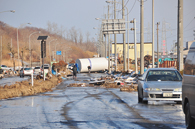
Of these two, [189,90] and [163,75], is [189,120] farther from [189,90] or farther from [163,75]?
[163,75]

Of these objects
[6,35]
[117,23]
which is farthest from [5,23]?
[117,23]

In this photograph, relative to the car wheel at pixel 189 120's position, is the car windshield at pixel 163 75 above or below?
above

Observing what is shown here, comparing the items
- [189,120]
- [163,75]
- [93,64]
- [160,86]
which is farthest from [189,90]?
[93,64]

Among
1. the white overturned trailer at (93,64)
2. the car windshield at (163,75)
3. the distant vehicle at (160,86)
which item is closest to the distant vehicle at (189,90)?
the distant vehicle at (160,86)

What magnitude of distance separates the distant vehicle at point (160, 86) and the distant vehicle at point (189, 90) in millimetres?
5532

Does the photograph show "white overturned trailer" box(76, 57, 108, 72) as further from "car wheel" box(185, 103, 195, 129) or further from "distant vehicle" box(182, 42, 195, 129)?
"car wheel" box(185, 103, 195, 129)

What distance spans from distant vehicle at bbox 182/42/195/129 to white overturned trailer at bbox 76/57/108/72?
65.9 metres

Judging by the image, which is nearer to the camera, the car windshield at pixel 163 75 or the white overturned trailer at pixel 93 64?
the car windshield at pixel 163 75

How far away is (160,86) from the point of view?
15281mm

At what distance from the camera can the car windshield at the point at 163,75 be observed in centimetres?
1639

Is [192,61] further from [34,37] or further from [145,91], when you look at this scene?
[34,37]

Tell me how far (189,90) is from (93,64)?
67.7 metres

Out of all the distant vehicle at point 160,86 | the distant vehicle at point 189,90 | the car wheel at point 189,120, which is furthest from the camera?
the distant vehicle at point 160,86

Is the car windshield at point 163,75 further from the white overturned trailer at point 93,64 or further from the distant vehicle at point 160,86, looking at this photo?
the white overturned trailer at point 93,64
